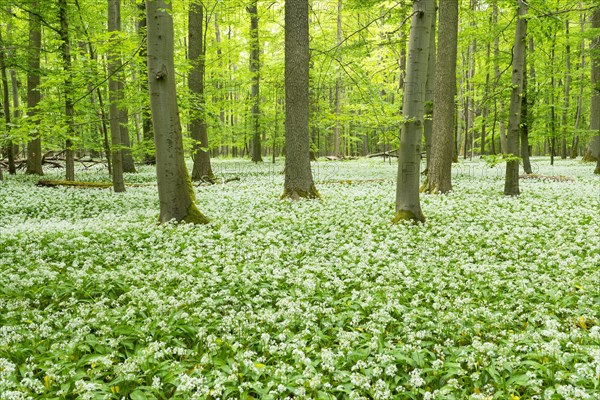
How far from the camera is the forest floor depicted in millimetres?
3623

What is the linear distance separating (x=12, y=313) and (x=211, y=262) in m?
2.78

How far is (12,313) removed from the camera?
481cm

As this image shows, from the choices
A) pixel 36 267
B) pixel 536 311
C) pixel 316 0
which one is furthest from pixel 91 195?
pixel 316 0

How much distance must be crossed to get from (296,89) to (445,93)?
18.0 ft

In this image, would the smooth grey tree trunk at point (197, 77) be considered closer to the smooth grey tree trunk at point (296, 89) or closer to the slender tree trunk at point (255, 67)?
the slender tree trunk at point (255, 67)

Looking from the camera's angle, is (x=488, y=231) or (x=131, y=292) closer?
(x=131, y=292)

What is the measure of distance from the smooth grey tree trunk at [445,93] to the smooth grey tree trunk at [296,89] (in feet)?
15.9

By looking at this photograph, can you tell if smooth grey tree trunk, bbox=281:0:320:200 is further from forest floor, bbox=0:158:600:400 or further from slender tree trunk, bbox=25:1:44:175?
slender tree trunk, bbox=25:1:44:175

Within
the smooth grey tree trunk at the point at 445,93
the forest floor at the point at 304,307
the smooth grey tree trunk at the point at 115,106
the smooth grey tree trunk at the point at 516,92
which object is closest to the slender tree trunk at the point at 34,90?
the smooth grey tree trunk at the point at 115,106

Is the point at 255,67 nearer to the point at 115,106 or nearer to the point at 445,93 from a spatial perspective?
the point at 115,106

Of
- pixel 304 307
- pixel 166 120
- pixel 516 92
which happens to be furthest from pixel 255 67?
pixel 304 307

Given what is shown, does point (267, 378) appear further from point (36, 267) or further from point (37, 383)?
point (36, 267)

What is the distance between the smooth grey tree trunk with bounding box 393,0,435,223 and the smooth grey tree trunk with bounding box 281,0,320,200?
11.7ft

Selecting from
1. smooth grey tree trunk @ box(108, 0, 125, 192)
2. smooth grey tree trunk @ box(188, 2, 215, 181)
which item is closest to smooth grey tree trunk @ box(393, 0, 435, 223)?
smooth grey tree trunk @ box(108, 0, 125, 192)
